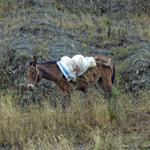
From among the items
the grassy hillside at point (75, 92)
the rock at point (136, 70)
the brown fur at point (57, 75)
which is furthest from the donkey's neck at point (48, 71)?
the rock at point (136, 70)

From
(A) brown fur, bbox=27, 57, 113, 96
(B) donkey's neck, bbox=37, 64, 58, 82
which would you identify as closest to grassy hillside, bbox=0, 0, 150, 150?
(A) brown fur, bbox=27, 57, 113, 96

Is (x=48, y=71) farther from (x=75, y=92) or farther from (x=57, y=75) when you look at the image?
(x=75, y=92)

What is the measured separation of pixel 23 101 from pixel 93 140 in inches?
118

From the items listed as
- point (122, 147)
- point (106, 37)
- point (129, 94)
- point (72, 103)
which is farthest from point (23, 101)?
point (106, 37)

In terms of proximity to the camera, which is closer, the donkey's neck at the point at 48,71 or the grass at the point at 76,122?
the grass at the point at 76,122

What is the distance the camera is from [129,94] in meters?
11.4

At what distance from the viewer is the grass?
870 centimetres

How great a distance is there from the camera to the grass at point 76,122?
8.70m

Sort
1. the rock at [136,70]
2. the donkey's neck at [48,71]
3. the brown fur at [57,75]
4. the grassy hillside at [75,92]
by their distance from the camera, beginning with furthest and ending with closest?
the rock at [136,70], the donkey's neck at [48,71], the brown fur at [57,75], the grassy hillside at [75,92]

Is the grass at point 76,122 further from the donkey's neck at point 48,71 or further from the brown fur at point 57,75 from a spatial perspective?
the donkey's neck at point 48,71

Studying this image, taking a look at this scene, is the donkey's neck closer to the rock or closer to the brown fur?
the brown fur

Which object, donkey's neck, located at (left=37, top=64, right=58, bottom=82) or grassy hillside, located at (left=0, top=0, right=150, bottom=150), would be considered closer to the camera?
grassy hillside, located at (left=0, top=0, right=150, bottom=150)

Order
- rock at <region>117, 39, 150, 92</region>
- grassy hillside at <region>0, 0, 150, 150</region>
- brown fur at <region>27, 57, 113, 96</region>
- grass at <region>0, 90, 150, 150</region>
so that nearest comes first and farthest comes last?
grass at <region>0, 90, 150, 150</region>
grassy hillside at <region>0, 0, 150, 150</region>
brown fur at <region>27, 57, 113, 96</region>
rock at <region>117, 39, 150, 92</region>

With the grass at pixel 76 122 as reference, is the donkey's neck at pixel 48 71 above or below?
above
